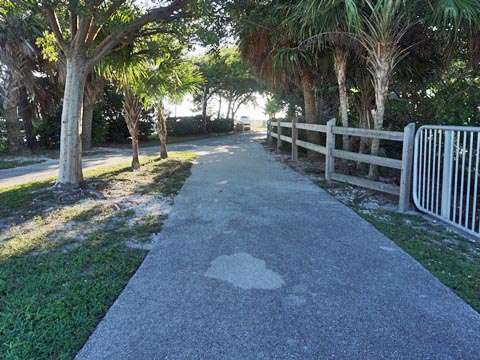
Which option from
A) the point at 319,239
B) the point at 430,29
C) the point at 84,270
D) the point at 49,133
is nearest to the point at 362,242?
the point at 319,239

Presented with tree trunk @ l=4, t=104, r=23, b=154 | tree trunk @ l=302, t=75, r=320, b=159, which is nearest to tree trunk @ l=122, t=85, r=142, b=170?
tree trunk @ l=302, t=75, r=320, b=159

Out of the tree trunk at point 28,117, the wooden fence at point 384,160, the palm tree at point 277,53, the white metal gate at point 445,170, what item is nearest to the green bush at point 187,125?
the tree trunk at point 28,117

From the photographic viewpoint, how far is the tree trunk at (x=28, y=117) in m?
14.9

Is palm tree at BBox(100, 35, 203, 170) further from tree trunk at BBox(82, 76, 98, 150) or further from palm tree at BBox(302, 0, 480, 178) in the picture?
tree trunk at BBox(82, 76, 98, 150)

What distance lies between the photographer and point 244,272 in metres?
3.58

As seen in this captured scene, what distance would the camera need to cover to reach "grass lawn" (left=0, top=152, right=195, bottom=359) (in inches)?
102

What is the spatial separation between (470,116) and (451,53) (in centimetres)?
262

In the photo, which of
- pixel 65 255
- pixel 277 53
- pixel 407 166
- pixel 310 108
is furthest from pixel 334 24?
pixel 65 255

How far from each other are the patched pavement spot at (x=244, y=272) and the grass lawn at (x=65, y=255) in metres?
0.87

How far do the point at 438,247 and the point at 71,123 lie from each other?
6437 mm

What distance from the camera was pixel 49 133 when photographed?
57.2 feet

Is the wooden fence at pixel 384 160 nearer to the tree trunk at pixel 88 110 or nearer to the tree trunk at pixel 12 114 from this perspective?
the tree trunk at pixel 88 110

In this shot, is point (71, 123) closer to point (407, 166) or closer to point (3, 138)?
point (407, 166)

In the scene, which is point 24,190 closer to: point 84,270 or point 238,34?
point 84,270
